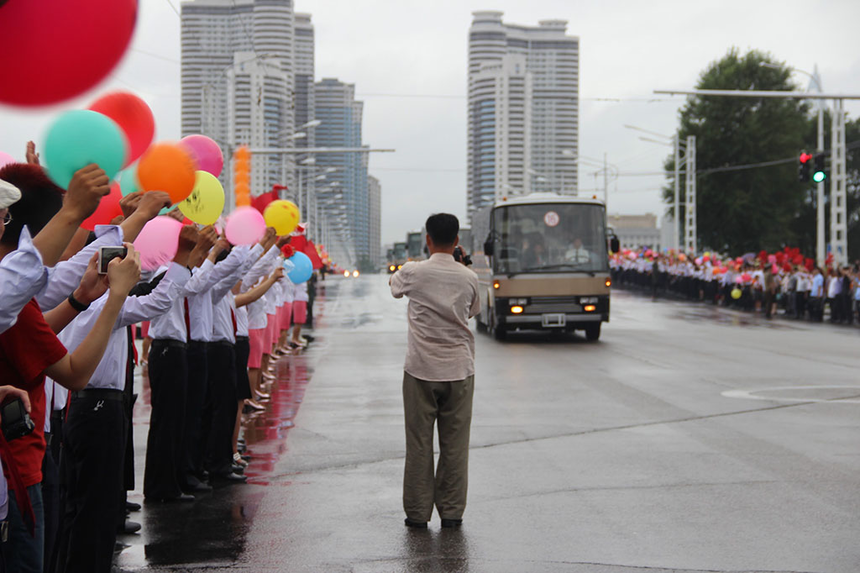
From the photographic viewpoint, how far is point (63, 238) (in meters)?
3.54

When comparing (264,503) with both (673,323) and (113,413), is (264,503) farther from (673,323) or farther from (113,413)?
(673,323)

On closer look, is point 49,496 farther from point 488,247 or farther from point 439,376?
point 488,247

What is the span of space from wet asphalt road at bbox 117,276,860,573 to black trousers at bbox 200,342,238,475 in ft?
1.12

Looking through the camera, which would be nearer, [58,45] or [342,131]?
[58,45]

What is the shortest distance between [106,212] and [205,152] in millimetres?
1196

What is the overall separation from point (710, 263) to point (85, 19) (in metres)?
43.1

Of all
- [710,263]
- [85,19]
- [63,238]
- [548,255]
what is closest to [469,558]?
[63,238]

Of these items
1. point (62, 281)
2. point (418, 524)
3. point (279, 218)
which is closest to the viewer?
point (62, 281)

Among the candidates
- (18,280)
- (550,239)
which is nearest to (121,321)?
(18,280)

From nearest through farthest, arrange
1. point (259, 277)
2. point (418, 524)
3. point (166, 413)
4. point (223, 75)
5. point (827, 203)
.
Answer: point (418, 524) → point (166, 413) → point (259, 277) → point (223, 75) → point (827, 203)

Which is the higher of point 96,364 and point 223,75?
point 223,75

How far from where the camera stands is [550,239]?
75.4ft

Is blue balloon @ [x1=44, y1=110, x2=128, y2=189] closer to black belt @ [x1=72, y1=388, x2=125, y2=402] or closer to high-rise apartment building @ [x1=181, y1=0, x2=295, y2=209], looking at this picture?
black belt @ [x1=72, y1=388, x2=125, y2=402]

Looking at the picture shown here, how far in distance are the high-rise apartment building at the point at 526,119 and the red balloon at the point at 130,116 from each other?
94235mm
